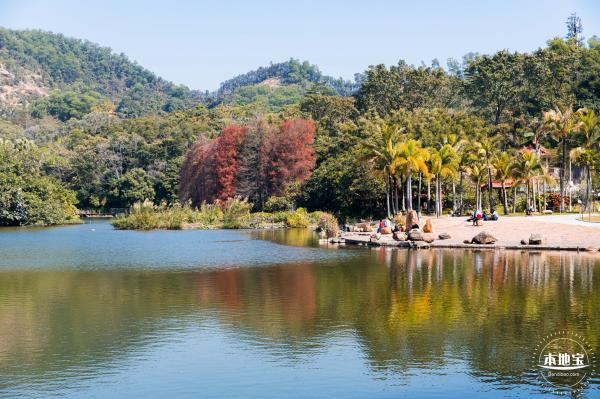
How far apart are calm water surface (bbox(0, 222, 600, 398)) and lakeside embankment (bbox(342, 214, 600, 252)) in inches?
133

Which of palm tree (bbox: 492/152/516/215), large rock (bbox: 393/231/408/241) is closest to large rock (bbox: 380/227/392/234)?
large rock (bbox: 393/231/408/241)

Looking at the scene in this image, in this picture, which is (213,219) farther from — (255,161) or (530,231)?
(530,231)

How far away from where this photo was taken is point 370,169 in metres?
83.7

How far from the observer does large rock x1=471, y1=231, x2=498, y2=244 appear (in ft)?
182

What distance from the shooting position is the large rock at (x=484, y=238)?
182 ft

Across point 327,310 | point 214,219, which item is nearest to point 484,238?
point 327,310

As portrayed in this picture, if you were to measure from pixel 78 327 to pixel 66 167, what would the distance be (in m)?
107

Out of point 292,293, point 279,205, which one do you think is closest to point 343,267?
point 292,293

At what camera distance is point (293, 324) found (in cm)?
2895

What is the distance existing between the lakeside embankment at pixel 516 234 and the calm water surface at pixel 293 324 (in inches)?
133

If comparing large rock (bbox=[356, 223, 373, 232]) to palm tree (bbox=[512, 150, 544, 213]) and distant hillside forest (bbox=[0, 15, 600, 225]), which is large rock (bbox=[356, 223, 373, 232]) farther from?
palm tree (bbox=[512, 150, 544, 213])

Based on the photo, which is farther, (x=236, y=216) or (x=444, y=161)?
(x=236, y=216)

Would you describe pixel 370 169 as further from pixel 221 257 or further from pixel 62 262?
pixel 62 262

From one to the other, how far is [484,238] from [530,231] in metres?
4.53
